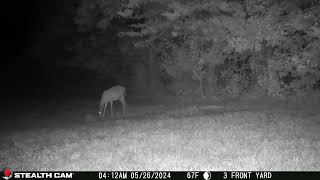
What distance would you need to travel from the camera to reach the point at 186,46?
2488 centimetres

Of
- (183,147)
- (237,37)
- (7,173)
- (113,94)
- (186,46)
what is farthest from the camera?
(186,46)

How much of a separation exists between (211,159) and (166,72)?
20.5 m

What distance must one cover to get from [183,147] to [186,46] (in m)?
16.5

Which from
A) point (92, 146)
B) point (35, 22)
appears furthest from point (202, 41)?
point (35, 22)

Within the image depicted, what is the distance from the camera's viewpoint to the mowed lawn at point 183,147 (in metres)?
7.54

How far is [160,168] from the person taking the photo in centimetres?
726

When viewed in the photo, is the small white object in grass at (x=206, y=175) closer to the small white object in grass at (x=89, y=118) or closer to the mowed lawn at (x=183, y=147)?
the mowed lawn at (x=183, y=147)

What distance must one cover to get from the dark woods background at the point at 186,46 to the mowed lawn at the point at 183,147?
5763 mm

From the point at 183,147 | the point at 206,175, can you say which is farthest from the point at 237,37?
the point at 206,175

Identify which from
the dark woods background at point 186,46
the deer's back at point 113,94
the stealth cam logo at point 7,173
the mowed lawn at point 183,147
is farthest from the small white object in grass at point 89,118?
the stealth cam logo at point 7,173

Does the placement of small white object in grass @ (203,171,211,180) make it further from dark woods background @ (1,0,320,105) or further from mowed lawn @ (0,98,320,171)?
dark woods background @ (1,0,320,105)

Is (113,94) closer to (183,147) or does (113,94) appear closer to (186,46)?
(186,46)

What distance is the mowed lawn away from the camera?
754 centimetres

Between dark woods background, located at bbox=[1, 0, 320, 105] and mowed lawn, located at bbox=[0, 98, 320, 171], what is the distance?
576 cm
